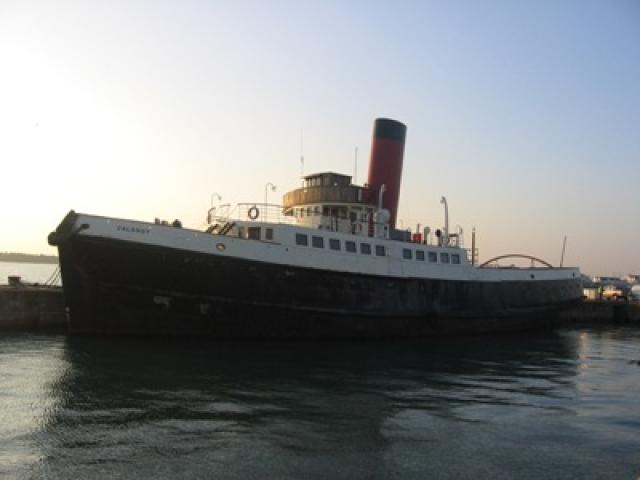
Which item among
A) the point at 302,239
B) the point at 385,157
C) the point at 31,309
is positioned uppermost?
the point at 385,157

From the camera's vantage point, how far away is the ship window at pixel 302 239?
1852 cm

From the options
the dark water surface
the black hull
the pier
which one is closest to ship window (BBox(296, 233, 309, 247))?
the black hull

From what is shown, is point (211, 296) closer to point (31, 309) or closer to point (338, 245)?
point (338, 245)

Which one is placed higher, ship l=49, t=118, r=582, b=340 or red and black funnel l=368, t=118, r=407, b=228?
red and black funnel l=368, t=118, r=407, b=228

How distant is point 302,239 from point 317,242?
627mm

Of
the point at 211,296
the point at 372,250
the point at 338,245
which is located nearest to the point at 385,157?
the point at 372,250

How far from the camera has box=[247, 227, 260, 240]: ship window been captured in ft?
60.6

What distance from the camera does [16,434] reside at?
27.2 feet

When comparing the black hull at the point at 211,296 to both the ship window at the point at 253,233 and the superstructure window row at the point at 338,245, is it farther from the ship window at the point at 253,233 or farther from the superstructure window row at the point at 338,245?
the ship window at the point at 253,233

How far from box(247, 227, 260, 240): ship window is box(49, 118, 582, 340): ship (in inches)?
1.6

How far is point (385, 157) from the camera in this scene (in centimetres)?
2378

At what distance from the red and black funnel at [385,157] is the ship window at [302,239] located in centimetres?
617

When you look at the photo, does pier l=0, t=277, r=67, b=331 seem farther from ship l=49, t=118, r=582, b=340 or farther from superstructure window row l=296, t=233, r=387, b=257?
superstructure window row l=296, t=233, r=387, b=257

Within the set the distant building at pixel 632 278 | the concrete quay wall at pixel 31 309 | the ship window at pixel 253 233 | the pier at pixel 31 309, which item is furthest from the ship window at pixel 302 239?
the distant building at pixel 632 278
